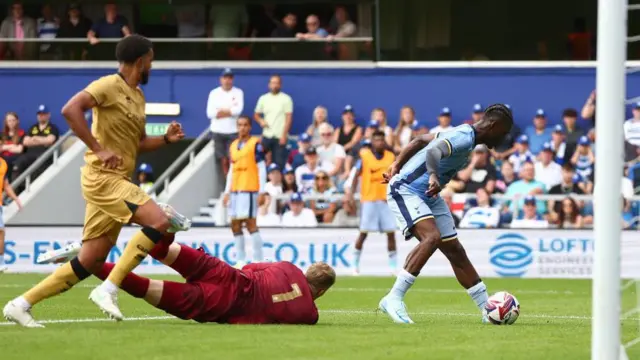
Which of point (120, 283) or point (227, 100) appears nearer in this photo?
point (120, 283)

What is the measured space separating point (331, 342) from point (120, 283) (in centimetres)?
195

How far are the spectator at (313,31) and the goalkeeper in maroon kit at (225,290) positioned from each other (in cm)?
1824

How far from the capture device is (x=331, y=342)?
31.7ft

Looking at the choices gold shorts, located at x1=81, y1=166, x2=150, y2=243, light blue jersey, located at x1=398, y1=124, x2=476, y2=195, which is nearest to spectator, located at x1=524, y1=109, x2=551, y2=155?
light blue jersey, located at x1=398, y1=124, x2=476, y2=195

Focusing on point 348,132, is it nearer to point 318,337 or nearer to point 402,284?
point 402,284

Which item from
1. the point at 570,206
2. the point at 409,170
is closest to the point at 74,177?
the point at 570,206

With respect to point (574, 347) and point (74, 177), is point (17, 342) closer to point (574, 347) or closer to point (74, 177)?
point (574, 347)

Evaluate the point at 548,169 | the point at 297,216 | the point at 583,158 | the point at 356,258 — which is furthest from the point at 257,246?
the point at 583,158

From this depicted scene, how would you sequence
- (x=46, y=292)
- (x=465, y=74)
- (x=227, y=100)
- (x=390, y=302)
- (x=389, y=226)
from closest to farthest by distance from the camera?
(x=46, y=292), (x=390, y=302), (x=389, y=226), (x=227, y=100), (x=465, y=74)

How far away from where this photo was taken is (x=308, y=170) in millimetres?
26859

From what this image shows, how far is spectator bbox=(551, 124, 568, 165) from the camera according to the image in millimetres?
26125

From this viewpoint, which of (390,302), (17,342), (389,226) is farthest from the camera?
(389,226)

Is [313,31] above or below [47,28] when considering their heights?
below

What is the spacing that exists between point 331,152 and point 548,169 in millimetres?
4313
